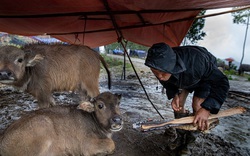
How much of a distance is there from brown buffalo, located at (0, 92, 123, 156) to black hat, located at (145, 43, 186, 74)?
0.91 meters

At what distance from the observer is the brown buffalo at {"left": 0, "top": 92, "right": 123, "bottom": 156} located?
2.55 metres

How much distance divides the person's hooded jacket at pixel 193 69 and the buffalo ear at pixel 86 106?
3.49 feet

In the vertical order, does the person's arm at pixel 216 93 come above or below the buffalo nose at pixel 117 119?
above

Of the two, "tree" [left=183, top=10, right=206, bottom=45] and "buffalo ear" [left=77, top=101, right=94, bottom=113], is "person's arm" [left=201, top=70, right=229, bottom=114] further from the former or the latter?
"tree" [left=183, top=10, right=206, bottom=45]

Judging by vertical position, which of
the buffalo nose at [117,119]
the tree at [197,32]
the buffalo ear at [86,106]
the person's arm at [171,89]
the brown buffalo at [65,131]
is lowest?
the brown buffalo at [65,131]

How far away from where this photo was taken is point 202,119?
112 inches

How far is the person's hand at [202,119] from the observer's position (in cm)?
283

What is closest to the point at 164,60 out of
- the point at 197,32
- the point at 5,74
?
the point at 5,74

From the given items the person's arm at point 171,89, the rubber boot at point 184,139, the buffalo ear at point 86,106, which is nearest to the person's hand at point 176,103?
the person's arm at point 171,89

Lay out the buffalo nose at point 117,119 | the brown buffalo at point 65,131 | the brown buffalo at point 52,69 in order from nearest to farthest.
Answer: the brown buffalo at point 65,131 < the buffalo nose at point 117,119 < the brown buffalo at point 52,69

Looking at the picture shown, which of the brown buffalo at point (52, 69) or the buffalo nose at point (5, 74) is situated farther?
the brown buffalo at point (52, 69)

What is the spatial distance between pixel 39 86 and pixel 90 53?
4.46 feet

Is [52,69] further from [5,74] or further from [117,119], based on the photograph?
[117,119]

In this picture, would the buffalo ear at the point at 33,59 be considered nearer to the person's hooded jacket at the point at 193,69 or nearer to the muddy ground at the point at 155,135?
the muddy ground at the point at 155,135
